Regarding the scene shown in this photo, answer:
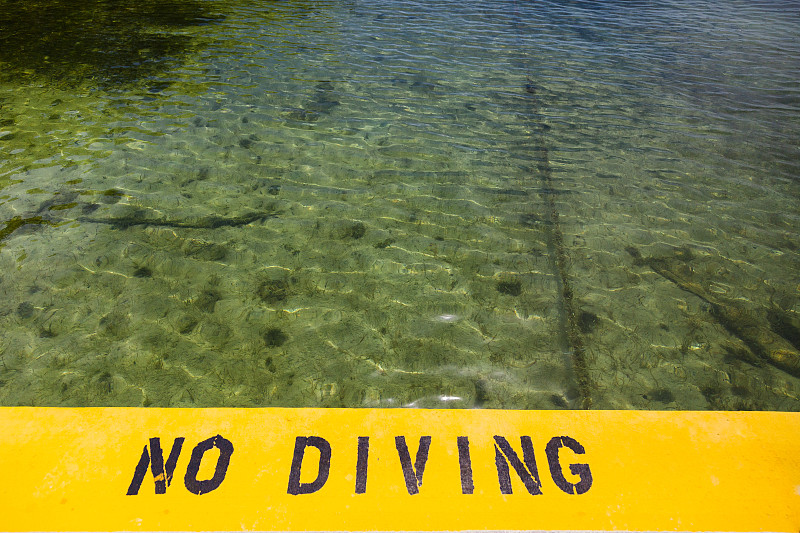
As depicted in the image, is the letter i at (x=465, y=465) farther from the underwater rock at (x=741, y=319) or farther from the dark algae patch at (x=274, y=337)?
the underwater rock at (x=741, y=319)

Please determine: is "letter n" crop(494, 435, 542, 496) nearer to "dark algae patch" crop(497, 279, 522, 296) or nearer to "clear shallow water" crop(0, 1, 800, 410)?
"clear shallow water" crop(0, 1, 800, 410)

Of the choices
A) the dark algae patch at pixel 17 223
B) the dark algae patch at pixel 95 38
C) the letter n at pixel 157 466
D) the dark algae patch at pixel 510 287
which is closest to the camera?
the letter n at pixel 157 466

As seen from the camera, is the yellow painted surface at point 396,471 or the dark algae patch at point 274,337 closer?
the yellow painted surface at point 396,471

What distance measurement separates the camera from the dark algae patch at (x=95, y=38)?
6.84 metres

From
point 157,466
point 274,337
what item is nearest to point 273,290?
point 274,337

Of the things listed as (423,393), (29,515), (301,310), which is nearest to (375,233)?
(301,310)

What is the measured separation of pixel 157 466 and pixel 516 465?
170 cm

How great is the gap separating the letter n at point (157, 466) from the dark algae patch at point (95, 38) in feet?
19.4

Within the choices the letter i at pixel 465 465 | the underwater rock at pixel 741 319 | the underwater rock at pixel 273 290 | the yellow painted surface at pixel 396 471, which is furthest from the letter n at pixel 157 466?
the underwater rock at pixel 741 319

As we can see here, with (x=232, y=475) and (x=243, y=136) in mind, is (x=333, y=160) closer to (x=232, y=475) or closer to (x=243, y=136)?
(x=243, y=136)

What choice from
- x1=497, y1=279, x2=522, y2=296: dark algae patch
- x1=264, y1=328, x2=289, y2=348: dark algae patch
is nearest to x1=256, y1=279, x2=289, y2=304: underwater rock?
x1=264, y1=328, x2=289, y2=348: dark algae patch

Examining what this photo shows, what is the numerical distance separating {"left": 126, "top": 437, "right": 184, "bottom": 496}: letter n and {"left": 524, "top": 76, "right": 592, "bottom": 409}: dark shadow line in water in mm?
2164

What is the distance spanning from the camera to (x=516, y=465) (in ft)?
7.75

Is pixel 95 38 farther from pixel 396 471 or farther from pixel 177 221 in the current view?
pixel 396 471
